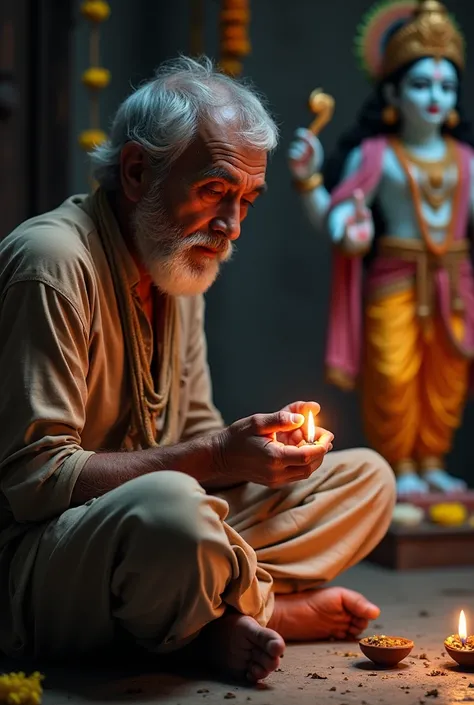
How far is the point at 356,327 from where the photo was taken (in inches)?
193

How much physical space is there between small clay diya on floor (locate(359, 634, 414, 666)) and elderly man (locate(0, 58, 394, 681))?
0.78 feet

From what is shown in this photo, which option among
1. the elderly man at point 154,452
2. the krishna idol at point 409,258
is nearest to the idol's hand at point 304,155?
Answer: the krishna idol at point 409,258

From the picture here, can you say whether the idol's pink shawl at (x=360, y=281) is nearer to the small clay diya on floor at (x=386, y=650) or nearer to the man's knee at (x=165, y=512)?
the small clay diya on floor at (x=386, y=650)

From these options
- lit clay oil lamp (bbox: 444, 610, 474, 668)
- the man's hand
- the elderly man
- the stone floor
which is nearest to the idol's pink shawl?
the elderly man

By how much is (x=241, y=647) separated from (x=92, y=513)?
1.43 feet

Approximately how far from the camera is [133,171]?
2949 millimetres

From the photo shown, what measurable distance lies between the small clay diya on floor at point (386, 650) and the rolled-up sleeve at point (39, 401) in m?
0.78

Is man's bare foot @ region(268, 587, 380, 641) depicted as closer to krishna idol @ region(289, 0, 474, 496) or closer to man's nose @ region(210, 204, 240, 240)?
man's nose @ region(210, 204, 240, 240)

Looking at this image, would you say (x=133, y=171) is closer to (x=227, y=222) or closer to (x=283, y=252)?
(x=227, y=222)

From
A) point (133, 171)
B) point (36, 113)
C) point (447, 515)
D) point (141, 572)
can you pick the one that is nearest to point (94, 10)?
point (36, 113)

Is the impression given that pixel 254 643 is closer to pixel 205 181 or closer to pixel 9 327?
pixel 9 327

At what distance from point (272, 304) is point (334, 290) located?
1178 millimetres

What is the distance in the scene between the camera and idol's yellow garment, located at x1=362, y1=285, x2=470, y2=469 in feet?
15.9

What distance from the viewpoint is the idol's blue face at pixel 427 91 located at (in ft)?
15.9
